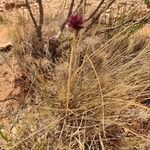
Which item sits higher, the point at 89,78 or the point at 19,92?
the point at 89,78

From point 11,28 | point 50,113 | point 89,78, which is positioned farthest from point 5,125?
point 11,28

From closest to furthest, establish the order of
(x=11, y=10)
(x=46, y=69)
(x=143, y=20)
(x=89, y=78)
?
(x=89, y=78) < (x=46, y=69) < (x=143, y=20) < (x=11, y=10)

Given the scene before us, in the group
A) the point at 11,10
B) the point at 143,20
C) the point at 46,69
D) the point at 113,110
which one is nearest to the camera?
the point at 113,110

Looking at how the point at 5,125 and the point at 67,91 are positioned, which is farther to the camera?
the point at 5,125

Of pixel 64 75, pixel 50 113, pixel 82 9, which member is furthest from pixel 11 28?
pixel 50 113

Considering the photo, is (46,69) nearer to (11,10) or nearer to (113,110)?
(113,110)

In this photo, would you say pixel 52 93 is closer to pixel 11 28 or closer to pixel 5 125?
pixel 5 125
